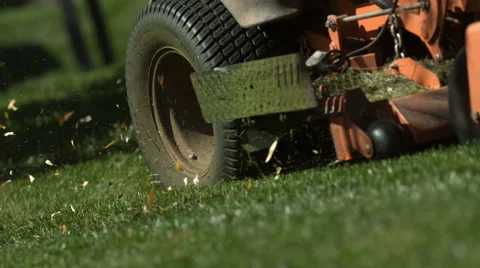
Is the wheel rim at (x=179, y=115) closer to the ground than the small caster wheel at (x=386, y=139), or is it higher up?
closer to the ground

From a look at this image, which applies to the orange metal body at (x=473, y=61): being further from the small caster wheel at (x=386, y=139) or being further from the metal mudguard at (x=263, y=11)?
the metal mudguard at (x=263, y=11)

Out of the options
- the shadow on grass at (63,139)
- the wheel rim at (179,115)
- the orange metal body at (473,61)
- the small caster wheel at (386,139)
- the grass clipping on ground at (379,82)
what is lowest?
the shadow on grass at (63,139)

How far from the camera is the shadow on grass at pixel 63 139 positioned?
9.25 metres

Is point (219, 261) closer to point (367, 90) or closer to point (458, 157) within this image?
point (458, 157)

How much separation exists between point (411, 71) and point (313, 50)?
0.73 meters

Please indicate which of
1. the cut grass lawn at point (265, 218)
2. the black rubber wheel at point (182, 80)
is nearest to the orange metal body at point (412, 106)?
the cut grass lawn at point (265, 218)

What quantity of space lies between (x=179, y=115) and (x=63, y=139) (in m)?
2.73

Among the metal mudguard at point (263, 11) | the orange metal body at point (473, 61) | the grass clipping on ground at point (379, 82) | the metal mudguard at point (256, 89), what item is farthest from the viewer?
the metal mudguard at point (263, 11)

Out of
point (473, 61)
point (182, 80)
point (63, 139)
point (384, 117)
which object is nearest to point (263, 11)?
point (384, 117)

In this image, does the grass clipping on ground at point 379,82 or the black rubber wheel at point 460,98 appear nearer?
the black rubber wheel at point 460,98

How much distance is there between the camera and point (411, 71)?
575 centimetres

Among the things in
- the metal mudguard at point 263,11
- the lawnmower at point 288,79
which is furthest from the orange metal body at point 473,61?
the metal mudguard at point 263,11

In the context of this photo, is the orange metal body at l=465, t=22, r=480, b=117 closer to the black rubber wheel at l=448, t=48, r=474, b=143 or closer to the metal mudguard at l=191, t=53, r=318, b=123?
the black rubber wheel at l=448, t=48, r=474, b=143

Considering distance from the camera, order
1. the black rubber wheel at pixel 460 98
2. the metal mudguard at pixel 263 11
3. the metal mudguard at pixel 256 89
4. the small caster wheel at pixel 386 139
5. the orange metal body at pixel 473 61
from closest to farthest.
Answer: the orange metal body at pixel 473 61
the black rubber wheel at pixel 460 98
the small caster wheel at pixel 386 139
the metal mudguard at pixel 256 89
the metal mudguard at pixel 263 11
